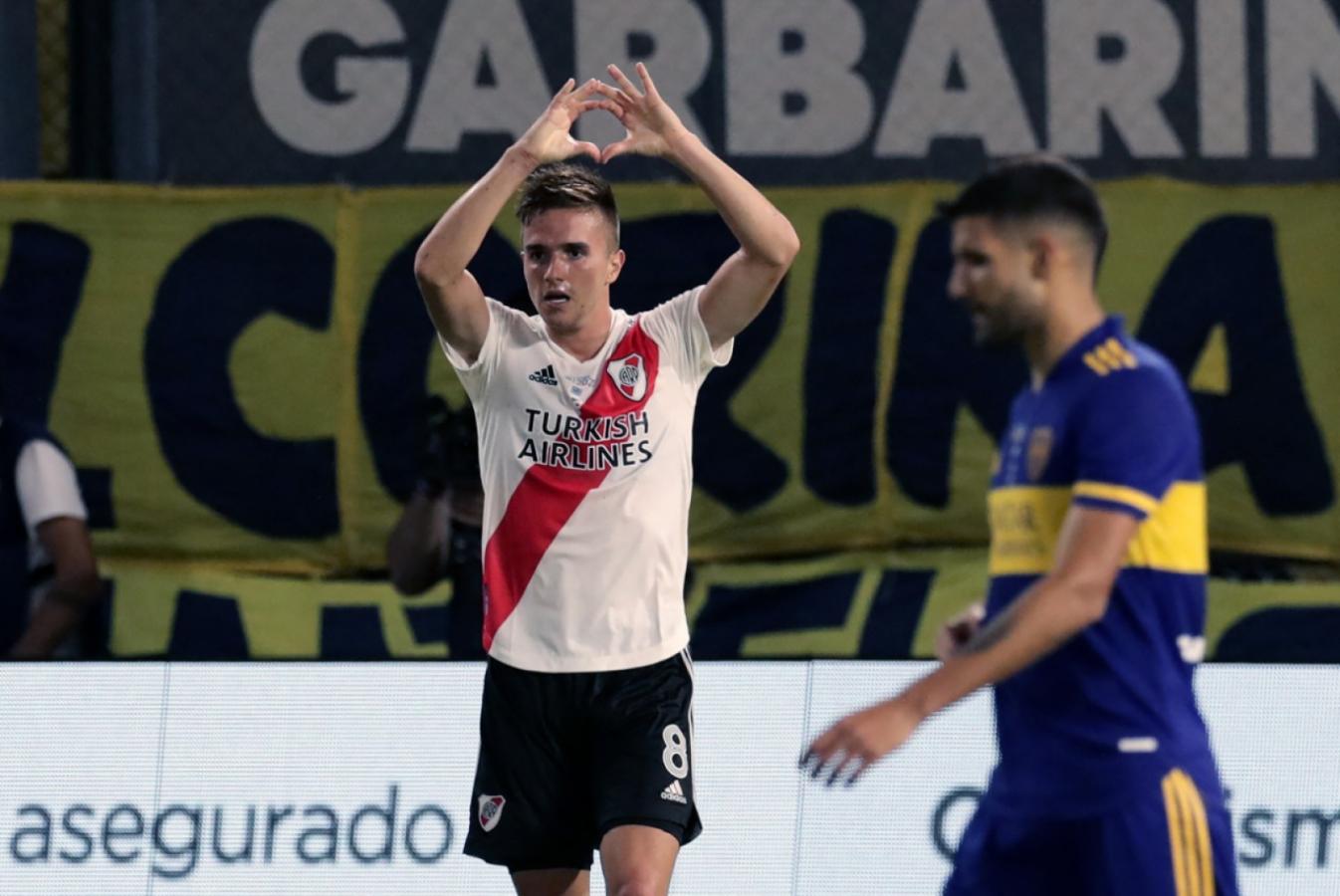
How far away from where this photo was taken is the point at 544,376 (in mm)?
5172

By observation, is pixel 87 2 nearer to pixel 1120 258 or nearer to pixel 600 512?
pixel 1120 258

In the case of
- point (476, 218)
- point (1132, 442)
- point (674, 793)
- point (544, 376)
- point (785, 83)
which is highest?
point (785, 83)

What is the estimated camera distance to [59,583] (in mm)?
7043

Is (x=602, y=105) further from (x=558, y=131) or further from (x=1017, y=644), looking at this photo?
(x=1017, y=644)

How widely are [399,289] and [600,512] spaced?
4403mm

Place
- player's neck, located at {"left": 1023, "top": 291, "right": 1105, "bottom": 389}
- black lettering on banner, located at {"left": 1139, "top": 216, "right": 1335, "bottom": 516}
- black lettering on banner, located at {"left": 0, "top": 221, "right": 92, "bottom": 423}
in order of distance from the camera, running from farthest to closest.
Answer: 1. black lettering on banner, located at {"left": 0, "top": 221, "right": 92, "bottom": 423}
2. black lettering on banner, located at {"left": 1139, "top": 216, "right": 1335, "bottom": 516}
3. player's neck, located at {"left": 1023, "top": 291, "right": 1105, "bottom": 389}

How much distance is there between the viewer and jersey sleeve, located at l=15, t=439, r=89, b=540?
23.1ft

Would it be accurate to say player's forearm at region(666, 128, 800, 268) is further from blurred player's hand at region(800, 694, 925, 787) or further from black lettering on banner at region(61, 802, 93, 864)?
black lettering on banner at region(61, 802, 93, 864)

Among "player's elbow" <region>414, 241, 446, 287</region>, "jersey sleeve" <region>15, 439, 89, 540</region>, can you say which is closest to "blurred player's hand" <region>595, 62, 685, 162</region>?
"player's elbow" <region>414, 241, 446, 287</region>

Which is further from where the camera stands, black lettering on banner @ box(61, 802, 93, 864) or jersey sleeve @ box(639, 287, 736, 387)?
black lettering on banner @ box(61, 802, 93, 864)

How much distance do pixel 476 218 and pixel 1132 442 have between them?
1.91 meters

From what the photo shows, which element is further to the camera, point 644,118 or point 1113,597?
point 644,118

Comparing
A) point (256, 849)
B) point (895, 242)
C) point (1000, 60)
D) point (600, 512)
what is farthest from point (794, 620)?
point (600, 512)

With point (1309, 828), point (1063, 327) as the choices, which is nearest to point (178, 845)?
point (1309, 828)
